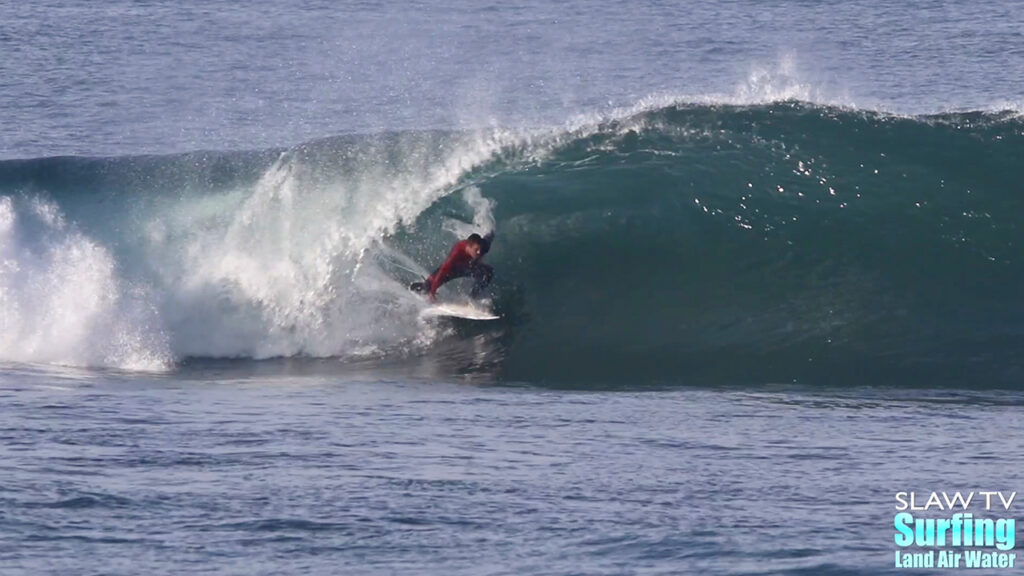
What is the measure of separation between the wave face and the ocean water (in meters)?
0.04

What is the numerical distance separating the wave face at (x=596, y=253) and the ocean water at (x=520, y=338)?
38 millimetres

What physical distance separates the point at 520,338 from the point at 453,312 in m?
0.70

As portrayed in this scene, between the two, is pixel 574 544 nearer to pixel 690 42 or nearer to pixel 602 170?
pixel 602 170

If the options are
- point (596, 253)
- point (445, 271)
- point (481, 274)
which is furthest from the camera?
point (596, 253)

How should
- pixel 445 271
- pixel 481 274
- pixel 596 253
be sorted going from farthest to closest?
pixel 596 253, pixel 481 274, pixel 445 271

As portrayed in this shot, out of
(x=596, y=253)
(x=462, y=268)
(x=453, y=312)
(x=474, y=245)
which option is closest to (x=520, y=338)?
(x=453, y=312)

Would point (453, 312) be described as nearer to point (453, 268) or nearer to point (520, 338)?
point (453, 268)

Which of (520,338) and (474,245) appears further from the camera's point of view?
(474,245)

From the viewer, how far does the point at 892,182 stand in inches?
662

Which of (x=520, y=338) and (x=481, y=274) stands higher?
Answer: (x=481, y=274)

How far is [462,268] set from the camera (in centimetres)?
1504

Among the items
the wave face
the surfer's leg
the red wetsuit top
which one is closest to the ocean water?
the wave face

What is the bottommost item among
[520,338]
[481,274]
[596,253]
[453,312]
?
[520,338]

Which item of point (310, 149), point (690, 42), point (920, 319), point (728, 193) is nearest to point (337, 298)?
point (310, 149)
